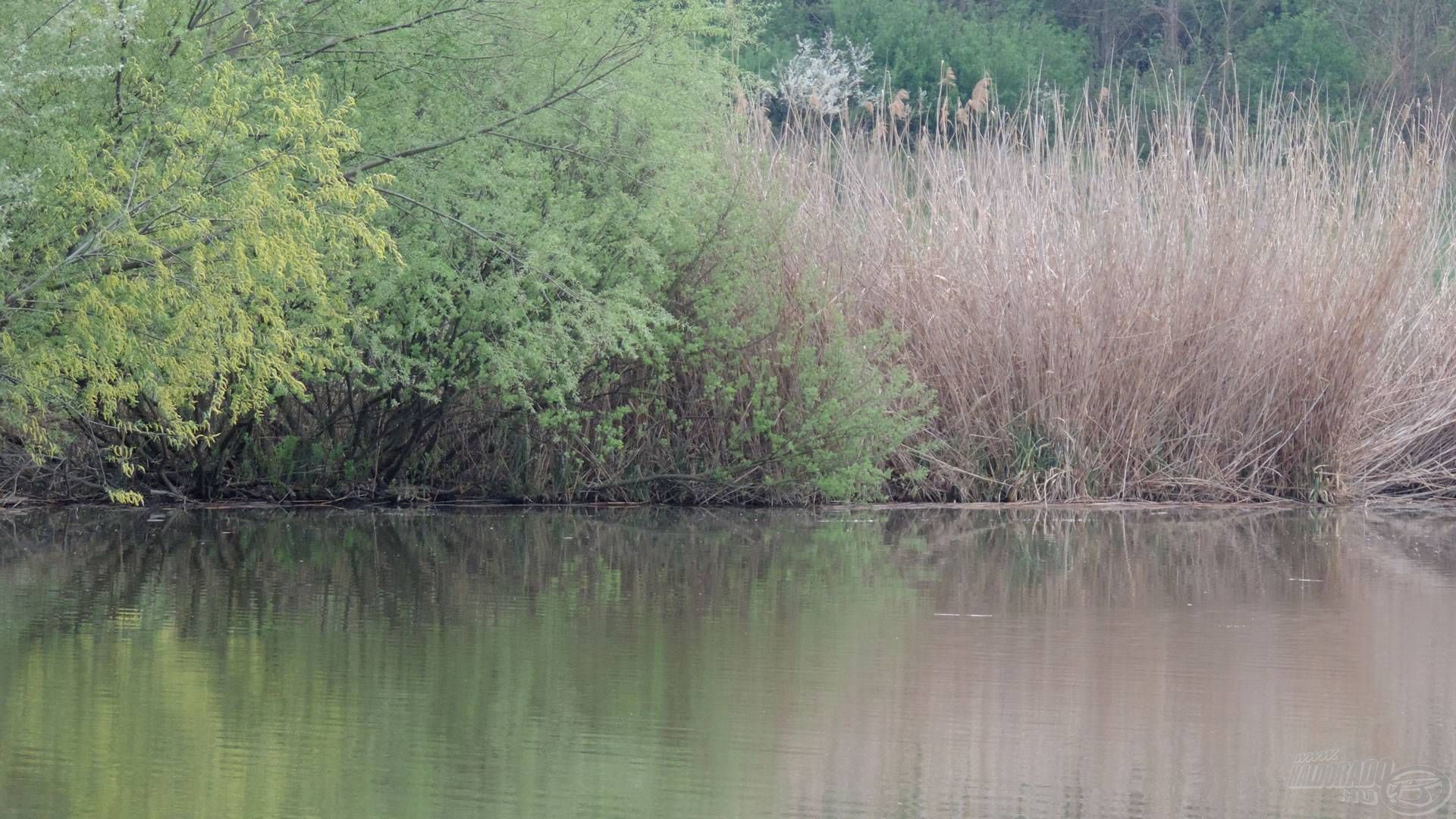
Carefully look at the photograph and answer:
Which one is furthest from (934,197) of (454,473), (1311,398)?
(454,473)

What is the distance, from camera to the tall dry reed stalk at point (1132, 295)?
13695 mm

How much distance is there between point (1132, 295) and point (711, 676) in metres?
7.86

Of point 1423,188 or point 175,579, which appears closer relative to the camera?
point 175,579

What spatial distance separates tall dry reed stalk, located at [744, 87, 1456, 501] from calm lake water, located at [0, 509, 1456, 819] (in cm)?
264

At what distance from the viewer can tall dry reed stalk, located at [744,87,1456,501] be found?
539 inches

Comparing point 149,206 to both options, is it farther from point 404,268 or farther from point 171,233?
point 404,268

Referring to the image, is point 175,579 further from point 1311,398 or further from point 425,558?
point 1311,398

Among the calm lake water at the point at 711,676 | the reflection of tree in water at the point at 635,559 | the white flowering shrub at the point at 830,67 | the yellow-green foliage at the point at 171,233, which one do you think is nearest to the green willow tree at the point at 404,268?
the yellow-green foliage at the point at 171,233

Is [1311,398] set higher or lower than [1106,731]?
higher

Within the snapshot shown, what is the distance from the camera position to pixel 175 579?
9.10m

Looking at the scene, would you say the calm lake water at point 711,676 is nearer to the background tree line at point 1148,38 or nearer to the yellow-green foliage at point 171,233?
the yellow-green foliage at point 171,233

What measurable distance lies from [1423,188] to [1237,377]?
6.48 ft

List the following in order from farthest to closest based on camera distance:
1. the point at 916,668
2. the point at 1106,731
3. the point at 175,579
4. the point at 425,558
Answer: the point at 425,558 < the point at 175,579 < the point at 916,668 < the point at 1106,731

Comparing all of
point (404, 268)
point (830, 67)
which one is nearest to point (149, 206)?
point (404, 268)
